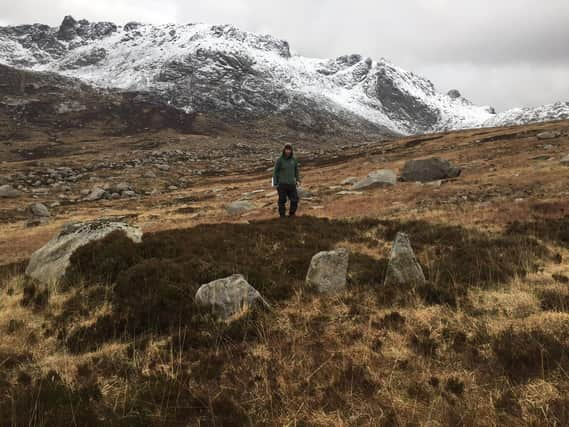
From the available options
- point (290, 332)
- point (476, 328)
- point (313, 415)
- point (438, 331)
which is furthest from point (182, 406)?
point (476, 328)

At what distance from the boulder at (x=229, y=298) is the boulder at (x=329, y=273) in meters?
1.47

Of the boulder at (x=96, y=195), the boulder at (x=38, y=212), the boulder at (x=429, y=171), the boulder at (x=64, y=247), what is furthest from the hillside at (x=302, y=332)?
the boulder at (x=96, y=195)

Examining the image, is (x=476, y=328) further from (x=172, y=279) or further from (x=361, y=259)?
(x=172, y=279)

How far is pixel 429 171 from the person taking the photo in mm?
32812

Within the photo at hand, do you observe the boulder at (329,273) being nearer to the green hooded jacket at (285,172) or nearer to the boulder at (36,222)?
the green hooded jacket at (285,172)

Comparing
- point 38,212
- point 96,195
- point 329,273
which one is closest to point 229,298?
point 329,273

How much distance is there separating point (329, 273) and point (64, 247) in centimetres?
824

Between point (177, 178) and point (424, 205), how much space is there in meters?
51.7

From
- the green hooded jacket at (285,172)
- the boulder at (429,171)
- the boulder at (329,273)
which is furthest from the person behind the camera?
the boulder at (429,171)

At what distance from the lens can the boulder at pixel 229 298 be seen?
25.7 feet

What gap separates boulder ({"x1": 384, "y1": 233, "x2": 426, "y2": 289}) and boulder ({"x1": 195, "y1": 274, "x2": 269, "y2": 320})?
10.1ft

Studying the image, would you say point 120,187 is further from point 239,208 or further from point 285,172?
point 285,172

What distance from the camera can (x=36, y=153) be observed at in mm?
98812

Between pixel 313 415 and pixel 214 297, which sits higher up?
pixel 214 297
